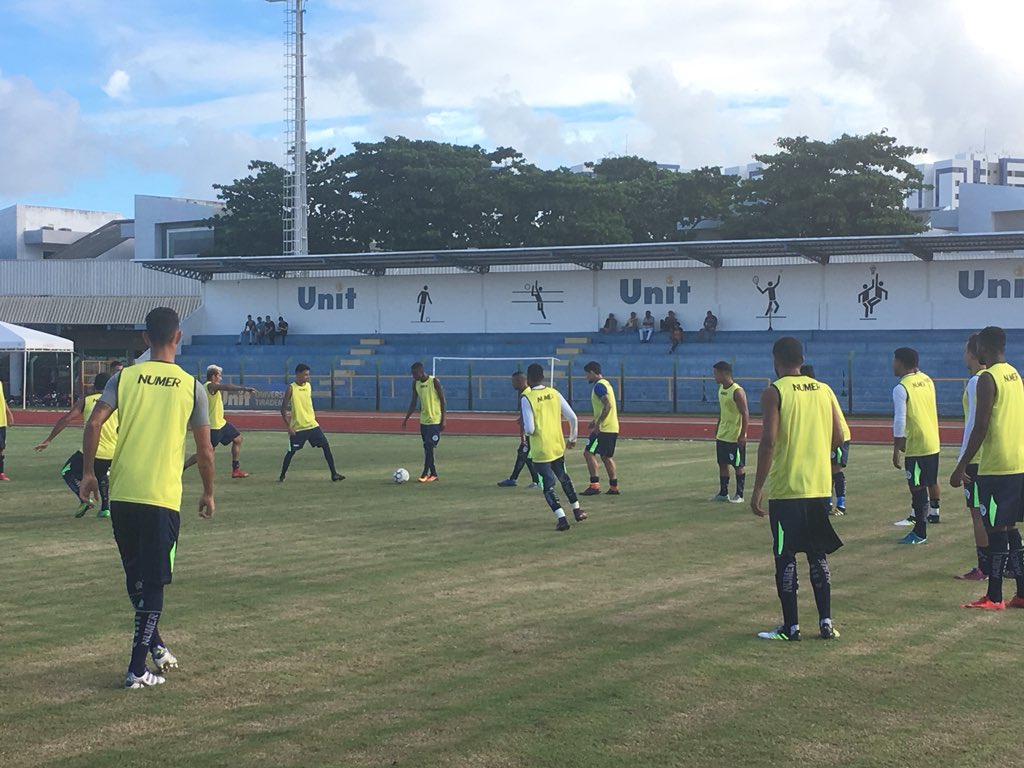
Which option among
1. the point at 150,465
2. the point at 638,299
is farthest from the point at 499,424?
the point at 150,465

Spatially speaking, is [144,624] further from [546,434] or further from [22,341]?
[22,341]

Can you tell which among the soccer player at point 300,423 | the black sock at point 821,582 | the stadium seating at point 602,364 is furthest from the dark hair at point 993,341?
the stadium seating at point 602,364

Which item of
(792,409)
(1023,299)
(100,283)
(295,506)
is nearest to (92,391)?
(295,506)

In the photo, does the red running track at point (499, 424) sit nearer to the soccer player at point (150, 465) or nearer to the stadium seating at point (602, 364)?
the stadium seating at point (602, 364)

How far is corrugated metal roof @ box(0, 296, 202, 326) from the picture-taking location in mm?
57906

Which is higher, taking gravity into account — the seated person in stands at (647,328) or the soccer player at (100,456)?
the seated person in stands at (647,328)

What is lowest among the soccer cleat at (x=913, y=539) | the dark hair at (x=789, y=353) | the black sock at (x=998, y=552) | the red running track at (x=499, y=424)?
the soccer cleat at (x=913, y=539)

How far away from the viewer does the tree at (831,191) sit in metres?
58.1

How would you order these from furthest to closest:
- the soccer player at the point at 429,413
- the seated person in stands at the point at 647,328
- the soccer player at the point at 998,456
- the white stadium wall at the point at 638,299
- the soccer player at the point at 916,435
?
the seated person in stands at the point at 647,328 < the white stadium wall at the point at 638,299 < the soccer player at the point at 429,413 < the soccer player at the point at 916,435 < the soccer player at the point at 998,456

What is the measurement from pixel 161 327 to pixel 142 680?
208 centimetres

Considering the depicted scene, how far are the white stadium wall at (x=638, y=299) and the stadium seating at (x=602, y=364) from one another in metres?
0.98

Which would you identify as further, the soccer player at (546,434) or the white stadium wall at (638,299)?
the white stadium wall at (638,299)

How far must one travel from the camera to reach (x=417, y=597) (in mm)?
9805

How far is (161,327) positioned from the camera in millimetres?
7156
